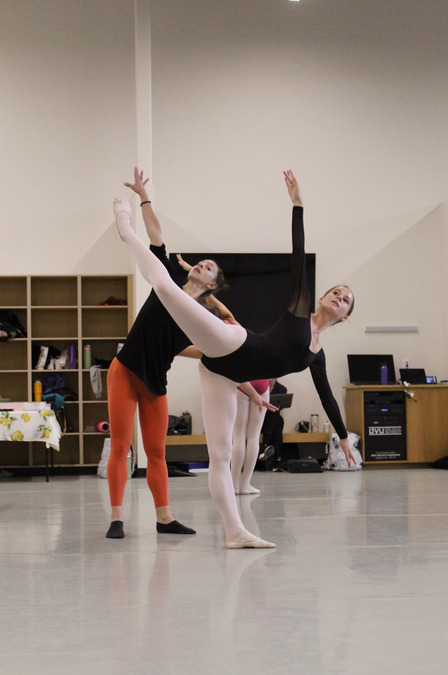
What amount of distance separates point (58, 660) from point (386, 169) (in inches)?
336

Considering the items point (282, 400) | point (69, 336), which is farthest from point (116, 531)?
point (69, 336)

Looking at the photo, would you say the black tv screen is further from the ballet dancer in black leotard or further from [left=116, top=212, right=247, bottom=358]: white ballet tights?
[left=116, top=212, right=247, bottom=358]: white ballet tights

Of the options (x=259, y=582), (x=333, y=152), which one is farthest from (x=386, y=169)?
(x=259, y=582)

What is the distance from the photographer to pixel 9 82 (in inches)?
364

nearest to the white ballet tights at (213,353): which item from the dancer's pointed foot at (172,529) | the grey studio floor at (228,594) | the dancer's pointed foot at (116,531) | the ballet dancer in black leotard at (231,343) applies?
the ballet dancer in black leotard at (231,343)

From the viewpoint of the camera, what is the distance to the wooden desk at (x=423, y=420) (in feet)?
28.3

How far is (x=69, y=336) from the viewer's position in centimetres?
912

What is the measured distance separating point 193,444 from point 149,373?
500 centimetres

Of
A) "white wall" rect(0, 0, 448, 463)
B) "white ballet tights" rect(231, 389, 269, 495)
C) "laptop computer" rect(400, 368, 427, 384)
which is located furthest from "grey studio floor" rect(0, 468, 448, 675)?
"white wall" rect(0, 0, 448, 463)

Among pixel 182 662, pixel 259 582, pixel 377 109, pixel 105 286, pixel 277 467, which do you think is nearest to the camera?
pixel 182 662

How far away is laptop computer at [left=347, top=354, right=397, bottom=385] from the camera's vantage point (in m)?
9.09

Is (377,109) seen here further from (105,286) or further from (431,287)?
(105,286)

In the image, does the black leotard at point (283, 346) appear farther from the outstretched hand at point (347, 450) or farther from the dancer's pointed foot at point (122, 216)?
the dancer's pointed foot at point (122, 216)

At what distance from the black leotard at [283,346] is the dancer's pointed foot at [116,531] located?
1.12 metres
